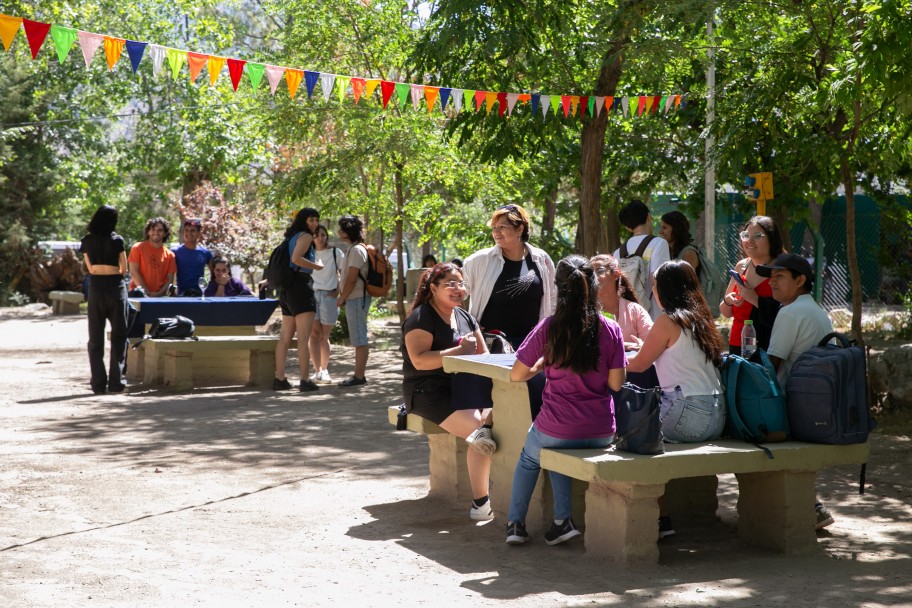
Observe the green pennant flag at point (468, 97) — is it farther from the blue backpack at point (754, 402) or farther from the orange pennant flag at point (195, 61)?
the blue backpack at point (754, 402)

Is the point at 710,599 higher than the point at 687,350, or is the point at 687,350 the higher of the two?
the point at 687,350

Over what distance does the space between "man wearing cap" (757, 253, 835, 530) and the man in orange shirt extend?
8.34 metres

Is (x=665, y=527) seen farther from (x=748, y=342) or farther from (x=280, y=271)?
(x=280, y=271)

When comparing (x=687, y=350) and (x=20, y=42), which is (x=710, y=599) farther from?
(x=20, y=42)

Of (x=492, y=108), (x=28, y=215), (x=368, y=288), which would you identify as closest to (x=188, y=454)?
(x=368, y=288)

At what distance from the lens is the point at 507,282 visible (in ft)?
23.1

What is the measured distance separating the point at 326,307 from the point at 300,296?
0.55 meters

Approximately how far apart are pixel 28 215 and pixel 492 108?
26.0 m

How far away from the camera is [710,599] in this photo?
15.3 ft

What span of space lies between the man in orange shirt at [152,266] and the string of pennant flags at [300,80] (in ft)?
6.88

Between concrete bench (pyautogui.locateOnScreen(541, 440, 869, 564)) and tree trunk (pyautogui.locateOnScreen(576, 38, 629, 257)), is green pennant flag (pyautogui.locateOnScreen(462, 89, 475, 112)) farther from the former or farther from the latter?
concrete bench (pyautogui.locateOnScreen(541, 440, 869, 564))

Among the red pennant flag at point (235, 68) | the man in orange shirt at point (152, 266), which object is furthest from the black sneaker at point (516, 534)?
the man in orange shirt at point (152, 266)

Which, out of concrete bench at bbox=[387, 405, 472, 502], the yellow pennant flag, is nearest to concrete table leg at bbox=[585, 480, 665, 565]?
concrete bench at bbox=[387, 405, 472, 502]

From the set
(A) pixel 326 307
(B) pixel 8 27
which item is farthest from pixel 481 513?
(A) pixel 326 307
